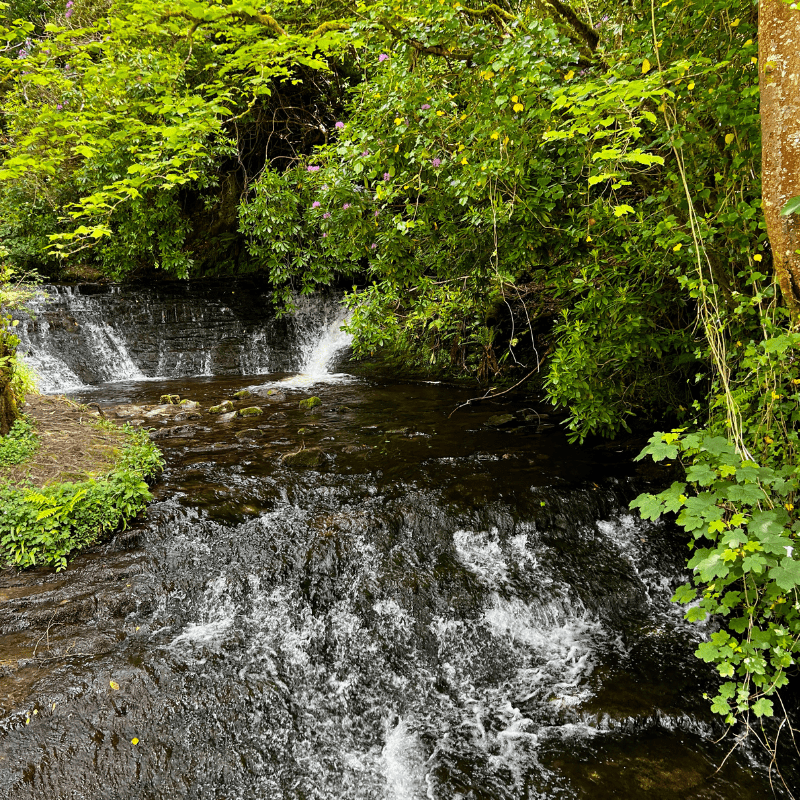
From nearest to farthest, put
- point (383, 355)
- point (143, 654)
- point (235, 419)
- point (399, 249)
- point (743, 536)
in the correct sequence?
point (743, 536) < point (143, 654) < point (399, 249) < point (235, 419) < point (383, 355)

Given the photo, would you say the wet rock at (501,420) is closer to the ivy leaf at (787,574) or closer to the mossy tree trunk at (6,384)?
the ivy leaf at (787,574)

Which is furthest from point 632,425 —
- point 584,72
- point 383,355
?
point 383,355

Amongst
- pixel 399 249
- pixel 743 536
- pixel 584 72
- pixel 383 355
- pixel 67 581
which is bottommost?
pixel 67 581

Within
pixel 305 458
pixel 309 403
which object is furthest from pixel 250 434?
pixel 309 403

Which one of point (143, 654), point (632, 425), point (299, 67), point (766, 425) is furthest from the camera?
point (299, 67)

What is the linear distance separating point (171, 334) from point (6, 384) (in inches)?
239

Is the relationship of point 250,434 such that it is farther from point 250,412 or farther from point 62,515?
point 62,515

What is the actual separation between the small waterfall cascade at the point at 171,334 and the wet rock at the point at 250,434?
3404 millimetres

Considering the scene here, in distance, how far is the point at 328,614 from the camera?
12.9 feet

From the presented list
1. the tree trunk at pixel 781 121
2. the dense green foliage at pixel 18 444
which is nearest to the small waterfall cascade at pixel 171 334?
the dense green foliage at pixel 18 444

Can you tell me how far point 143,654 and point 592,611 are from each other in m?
3.29

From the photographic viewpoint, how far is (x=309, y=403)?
25.9 ft

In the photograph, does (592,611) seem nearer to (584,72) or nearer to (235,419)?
(584,72)

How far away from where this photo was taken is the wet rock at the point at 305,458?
566 cm
